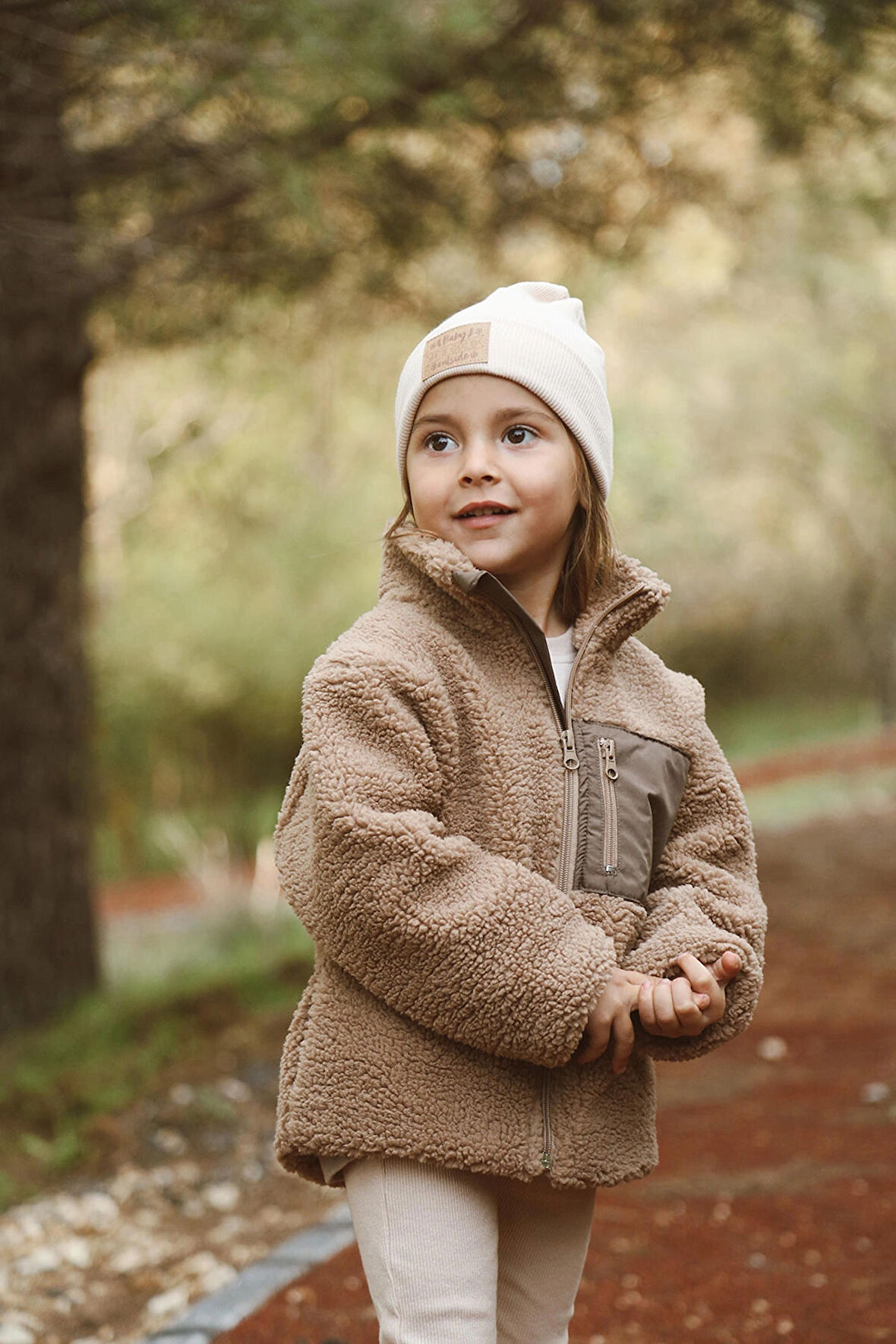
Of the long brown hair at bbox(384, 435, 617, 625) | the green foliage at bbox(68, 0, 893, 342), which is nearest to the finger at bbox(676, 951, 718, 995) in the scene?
the long brown hair at bbox(384, 435, 617, 625)

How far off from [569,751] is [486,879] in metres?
0.24

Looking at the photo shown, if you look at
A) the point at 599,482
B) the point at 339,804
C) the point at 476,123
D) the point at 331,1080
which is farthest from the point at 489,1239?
the point at 476,123

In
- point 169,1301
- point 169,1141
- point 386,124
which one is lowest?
point 169,1141

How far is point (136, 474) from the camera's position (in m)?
13.1

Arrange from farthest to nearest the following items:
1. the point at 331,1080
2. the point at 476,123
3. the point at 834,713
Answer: the point at 834,713
the point at 476,123
the point at 331,1080

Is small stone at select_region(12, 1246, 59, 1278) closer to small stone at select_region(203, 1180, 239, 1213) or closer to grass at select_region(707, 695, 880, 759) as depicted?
small stone at select_region(203, 1180, 239, 1213)

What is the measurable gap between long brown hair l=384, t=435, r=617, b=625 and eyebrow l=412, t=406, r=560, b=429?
78 mm

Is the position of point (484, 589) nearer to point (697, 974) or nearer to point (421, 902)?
point (421, 902)

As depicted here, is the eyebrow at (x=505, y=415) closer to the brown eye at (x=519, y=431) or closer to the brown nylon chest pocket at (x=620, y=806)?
the brown eye at (x=519, y=431)

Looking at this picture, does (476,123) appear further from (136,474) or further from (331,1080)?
(136,474)

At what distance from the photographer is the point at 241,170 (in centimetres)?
447

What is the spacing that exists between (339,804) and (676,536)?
1316 cm

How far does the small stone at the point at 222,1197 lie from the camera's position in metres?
3.84

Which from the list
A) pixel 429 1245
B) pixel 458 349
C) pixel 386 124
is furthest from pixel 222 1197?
pixel 386 124
